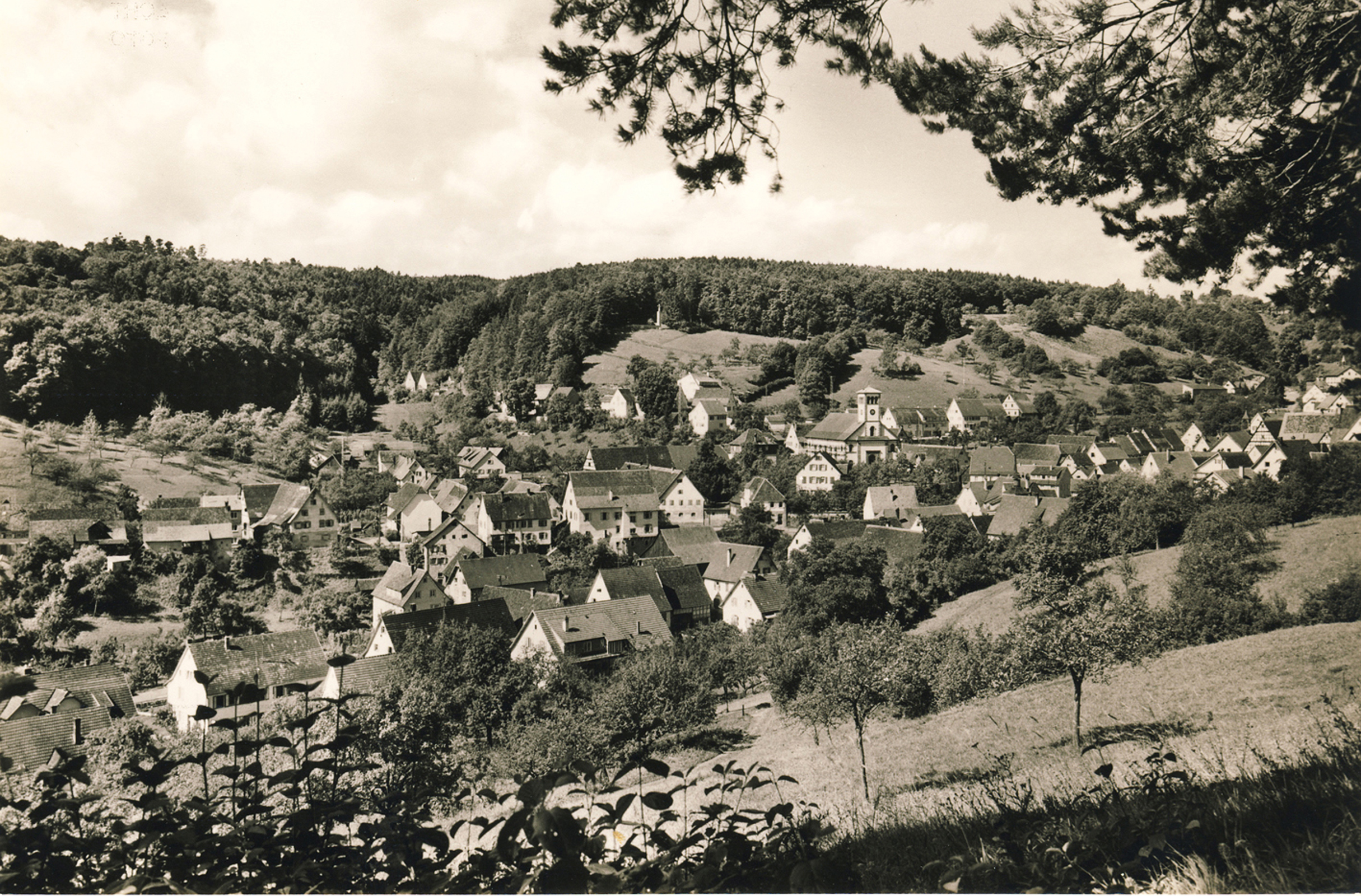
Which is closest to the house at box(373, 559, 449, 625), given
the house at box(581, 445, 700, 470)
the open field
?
the open field

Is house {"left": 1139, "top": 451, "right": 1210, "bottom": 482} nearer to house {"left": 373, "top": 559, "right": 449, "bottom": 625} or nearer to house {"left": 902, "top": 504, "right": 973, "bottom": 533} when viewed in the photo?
house {"left": 902, "top": 504, "right": 973, "bottom": 533}

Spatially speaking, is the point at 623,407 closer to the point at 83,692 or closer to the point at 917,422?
the point at 917,422

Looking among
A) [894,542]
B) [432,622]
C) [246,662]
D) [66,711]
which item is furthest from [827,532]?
[66,711]

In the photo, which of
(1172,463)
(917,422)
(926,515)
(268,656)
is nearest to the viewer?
(268,656)

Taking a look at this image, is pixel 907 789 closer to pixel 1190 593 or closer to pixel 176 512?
pixel 1190 593

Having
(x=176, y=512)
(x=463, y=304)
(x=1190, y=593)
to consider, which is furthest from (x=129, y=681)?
(x=463, y=304)

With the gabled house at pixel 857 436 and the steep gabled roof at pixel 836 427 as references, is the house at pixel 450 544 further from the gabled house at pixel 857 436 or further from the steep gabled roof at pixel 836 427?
the steep gabled roof at pixel 836 427

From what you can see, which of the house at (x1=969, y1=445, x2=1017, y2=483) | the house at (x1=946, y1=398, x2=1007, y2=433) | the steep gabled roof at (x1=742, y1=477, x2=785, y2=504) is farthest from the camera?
the house at (x1=946, y1=398, x2=1007, y2=433)
